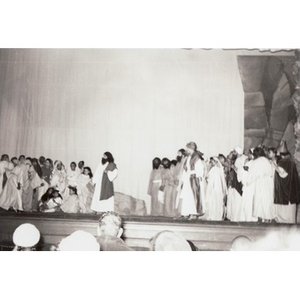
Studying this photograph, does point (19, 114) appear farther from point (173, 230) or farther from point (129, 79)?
point (173, 230)

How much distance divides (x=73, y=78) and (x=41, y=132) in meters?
1.02

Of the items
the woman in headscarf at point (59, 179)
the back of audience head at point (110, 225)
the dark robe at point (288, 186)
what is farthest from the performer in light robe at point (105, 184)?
the dark robe at point (288, 186)

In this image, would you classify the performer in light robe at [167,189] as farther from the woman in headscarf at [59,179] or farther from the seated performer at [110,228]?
the woman in headscarf at [59,179]

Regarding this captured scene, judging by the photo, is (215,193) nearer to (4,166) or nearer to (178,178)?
(178,178)

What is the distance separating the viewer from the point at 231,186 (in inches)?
281

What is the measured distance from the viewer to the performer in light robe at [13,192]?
697 centimetres

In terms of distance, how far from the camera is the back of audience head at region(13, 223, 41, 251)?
6398mm

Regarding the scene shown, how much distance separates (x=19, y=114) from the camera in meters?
7.11

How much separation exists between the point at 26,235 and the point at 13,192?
79cm

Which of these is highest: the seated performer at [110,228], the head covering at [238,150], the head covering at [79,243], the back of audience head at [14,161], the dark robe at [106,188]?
the head covering at [238,150]

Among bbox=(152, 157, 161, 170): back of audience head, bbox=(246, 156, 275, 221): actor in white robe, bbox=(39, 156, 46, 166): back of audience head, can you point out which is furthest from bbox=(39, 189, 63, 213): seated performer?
bbox=(246, 156, 275, 221): actor in white robe
